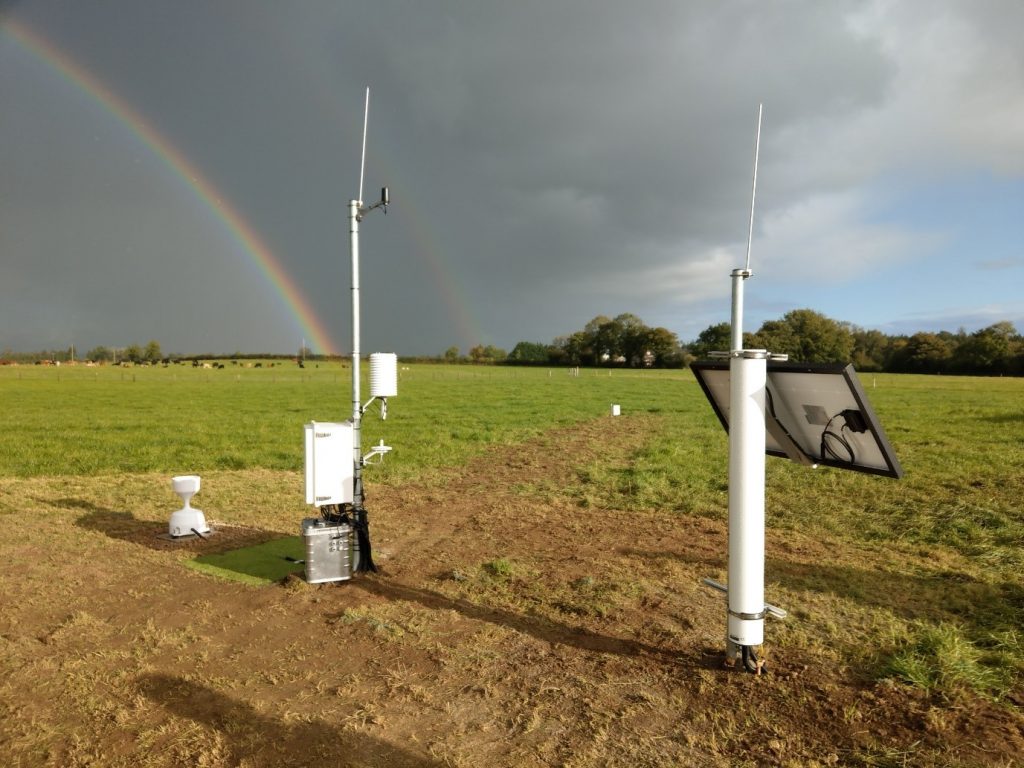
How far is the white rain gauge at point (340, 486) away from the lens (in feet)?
21.0

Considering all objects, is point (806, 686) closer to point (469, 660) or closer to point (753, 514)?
point (753, 514)

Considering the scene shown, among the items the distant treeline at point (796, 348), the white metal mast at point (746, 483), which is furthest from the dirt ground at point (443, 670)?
the distant treeline at point (796, 348)

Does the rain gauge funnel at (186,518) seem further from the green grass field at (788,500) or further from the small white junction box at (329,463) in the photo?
the small white junction box at (329,463)

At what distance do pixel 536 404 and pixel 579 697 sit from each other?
29.1m

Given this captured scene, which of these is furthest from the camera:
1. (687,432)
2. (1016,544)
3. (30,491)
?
(687,432)

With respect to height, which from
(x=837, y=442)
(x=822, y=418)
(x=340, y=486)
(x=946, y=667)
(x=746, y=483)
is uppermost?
(x=822, y=418)

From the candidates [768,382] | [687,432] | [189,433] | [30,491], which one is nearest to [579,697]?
[768,382]

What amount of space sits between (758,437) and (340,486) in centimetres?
426

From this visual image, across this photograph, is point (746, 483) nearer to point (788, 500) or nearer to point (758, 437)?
point (758, 437)

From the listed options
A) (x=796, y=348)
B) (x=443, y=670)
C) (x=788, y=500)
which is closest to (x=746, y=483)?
(x=443, y=670)

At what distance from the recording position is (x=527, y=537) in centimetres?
835

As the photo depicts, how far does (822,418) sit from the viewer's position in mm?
4285

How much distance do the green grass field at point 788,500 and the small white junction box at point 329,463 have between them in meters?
1.65

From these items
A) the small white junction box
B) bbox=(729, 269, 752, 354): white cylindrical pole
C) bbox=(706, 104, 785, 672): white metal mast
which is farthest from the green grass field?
bbox=(729, 269, 752, 354): white cylindrical pole
